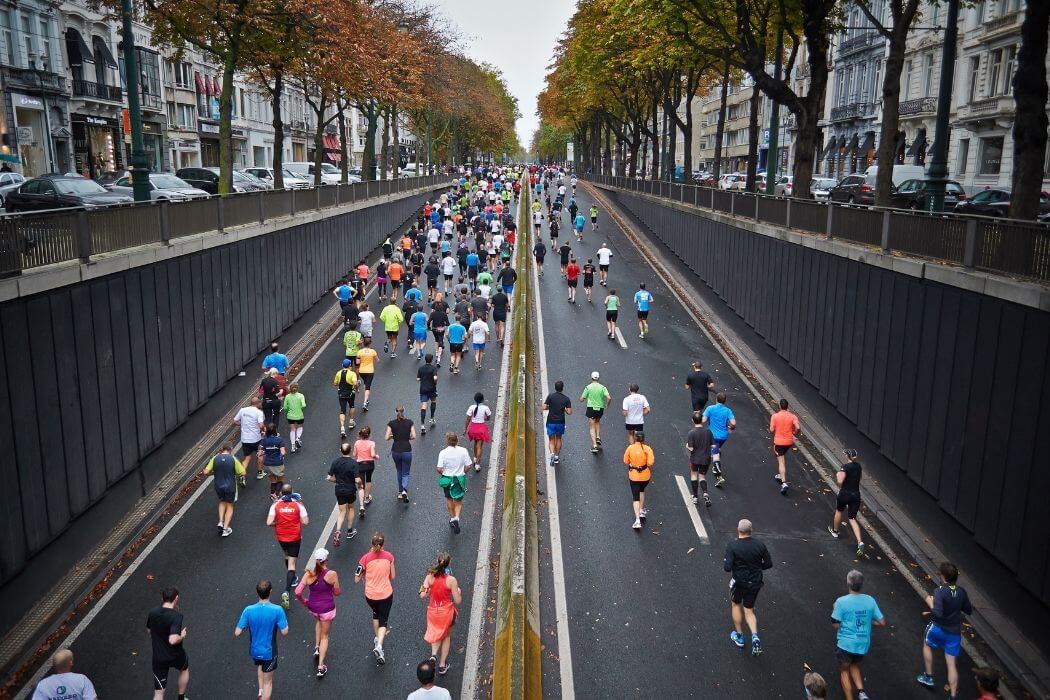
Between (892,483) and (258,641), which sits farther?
(892,483)

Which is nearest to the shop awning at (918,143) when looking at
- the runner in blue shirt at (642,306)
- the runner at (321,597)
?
the runner in blue shirt at (642,306)

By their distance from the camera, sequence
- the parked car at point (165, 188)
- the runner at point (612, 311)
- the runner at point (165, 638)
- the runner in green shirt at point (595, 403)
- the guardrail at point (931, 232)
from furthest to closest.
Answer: the parked car at point (165, 188) < the runner at point (612, 311) < the runner in green shirt at point (595, 403) < the guardrail at point (931, 232) < the runner at point (165, 638)

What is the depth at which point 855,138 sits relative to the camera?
5697cm

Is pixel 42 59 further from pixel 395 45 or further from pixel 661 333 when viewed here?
pixel 661 333

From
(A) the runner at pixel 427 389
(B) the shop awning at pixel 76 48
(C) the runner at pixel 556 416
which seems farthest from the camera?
(B) the shop awning at pixel 76 48

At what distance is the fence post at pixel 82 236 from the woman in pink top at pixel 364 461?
200 inches

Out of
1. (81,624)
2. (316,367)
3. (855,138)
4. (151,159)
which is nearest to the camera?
(81,624)

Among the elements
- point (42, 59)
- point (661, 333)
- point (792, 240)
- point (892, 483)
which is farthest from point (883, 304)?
point (42, 59)

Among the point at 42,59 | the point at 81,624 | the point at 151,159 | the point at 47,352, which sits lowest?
the point at 81,624

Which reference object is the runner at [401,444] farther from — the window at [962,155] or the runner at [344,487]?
the window at [962,155]

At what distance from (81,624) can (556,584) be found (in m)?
6.56

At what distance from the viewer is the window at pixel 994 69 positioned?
3728cm

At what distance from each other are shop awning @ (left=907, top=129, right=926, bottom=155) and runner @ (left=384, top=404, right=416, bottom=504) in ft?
138

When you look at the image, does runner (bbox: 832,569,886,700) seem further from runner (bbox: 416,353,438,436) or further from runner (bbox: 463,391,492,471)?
runner (bbox: 416,353,438,436)
